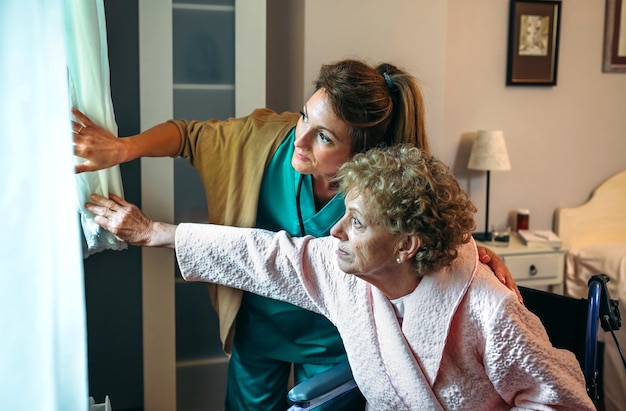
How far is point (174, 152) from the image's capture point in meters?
1.59

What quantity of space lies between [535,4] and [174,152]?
1.95 metres

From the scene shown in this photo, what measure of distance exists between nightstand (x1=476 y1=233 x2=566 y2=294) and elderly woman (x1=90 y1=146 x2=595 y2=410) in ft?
4.50

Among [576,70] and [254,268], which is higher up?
[576,70]

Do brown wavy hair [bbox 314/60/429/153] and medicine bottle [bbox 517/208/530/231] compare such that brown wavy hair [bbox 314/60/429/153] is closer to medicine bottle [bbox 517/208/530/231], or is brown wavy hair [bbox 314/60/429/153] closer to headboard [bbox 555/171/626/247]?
medicine bottle [bbox 517/208/530/231]

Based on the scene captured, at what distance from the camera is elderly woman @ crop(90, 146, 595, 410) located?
1220 mm

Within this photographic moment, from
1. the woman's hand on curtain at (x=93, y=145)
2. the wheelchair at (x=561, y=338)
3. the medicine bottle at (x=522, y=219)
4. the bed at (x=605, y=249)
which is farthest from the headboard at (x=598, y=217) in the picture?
the woman's hand on curtain at (x=93, y=145)

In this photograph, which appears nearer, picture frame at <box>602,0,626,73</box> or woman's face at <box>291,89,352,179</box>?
woman's face at <box>291,89,352,179</box>

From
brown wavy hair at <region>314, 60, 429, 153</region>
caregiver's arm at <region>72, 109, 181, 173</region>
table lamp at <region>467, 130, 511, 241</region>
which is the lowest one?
table lamp at <region>467, 130, 511, 241</region>

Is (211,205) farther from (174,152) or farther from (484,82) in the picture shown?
(484,82)

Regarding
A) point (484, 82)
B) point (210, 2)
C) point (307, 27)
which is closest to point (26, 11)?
point (210, 2)

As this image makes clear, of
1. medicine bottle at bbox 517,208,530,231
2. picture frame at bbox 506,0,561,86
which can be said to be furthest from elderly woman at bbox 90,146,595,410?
picture frame at bbox 506,0,561,86

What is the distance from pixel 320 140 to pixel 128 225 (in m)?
0.48

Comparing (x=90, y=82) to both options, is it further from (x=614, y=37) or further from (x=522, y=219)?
(x=614, y=37)

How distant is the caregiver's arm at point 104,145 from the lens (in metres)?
1.39
